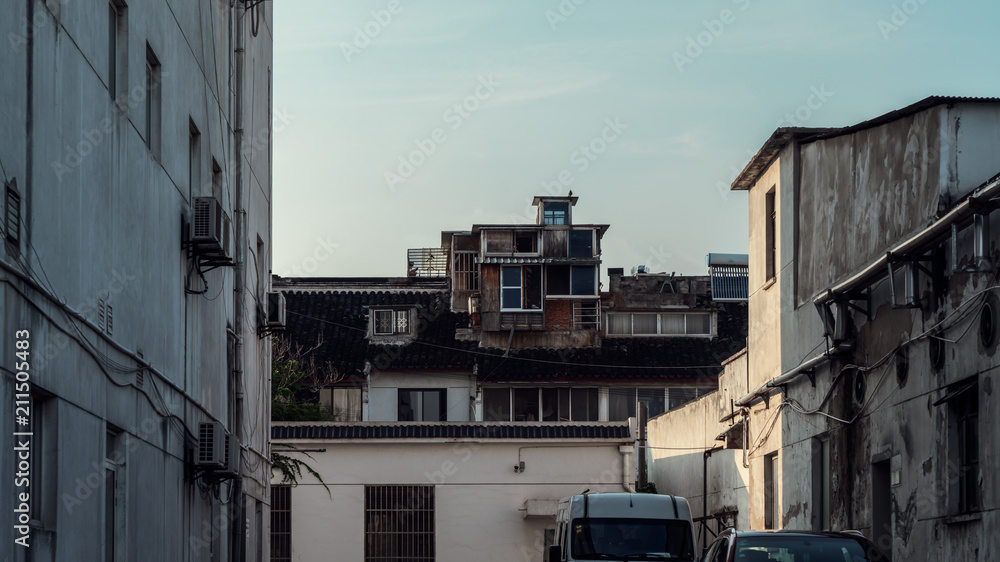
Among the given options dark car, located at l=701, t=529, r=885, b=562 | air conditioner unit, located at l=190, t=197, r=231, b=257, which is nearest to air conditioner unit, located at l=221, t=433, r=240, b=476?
air conditioner unit, located at l=190, t=197, r=231, b=257

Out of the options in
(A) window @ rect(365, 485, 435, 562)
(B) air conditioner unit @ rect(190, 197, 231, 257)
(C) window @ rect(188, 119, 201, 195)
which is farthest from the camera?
(A) window @ rect(365, 485, 435, 562)

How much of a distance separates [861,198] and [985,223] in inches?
208

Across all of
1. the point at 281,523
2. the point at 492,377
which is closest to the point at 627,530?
the point at 281,523

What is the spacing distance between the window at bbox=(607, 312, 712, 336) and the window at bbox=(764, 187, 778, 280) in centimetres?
2443

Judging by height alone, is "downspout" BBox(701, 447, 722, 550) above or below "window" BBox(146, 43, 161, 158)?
below

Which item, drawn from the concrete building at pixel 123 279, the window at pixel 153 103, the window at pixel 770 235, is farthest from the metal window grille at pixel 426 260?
the window at pixel 153 103

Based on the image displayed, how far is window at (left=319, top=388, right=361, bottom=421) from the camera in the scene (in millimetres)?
42719

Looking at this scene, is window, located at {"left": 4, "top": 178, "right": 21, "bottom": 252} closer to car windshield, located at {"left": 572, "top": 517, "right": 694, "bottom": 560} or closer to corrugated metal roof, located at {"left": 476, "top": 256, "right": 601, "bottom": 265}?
car windshield, located at {"left": 572, "top": 517, "right": 694, "bottom": 560}

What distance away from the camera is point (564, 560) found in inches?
675

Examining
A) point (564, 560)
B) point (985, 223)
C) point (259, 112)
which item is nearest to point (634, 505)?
point (564, 560)

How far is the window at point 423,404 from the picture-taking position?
43.1m

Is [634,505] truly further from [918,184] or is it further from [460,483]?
[460,483]

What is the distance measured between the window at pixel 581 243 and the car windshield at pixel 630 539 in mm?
30780

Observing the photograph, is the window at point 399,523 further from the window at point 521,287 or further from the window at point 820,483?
the window at point 521,287
